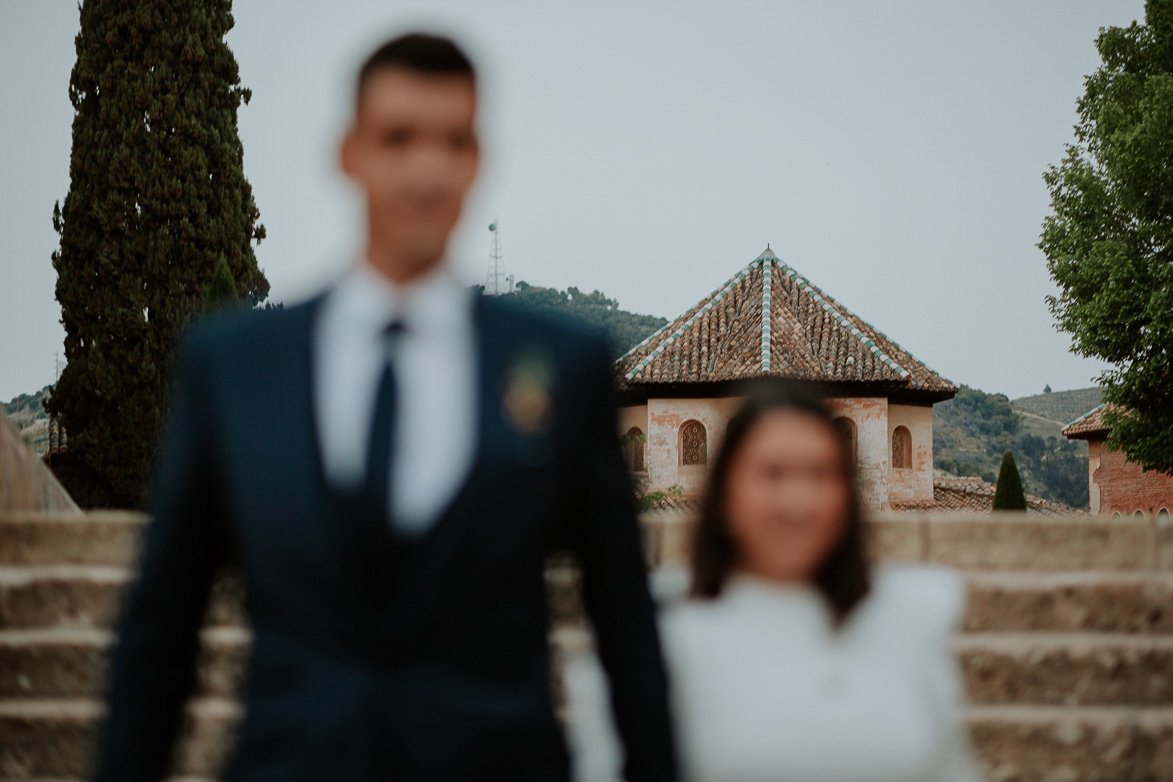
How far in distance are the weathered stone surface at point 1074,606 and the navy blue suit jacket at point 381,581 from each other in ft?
8.31

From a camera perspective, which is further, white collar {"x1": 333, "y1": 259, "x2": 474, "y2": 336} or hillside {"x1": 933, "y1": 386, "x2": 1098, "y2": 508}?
hillside {"x1": 933, "y1": 386, "x2": 1098, "y2": 508}

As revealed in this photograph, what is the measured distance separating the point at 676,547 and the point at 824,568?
149 cm

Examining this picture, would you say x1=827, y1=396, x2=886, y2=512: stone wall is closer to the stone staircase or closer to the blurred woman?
the stone staircase

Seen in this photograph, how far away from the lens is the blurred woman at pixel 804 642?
71.1 inches

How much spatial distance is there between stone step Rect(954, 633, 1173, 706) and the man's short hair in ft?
9.49

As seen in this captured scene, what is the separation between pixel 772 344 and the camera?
2342 cm

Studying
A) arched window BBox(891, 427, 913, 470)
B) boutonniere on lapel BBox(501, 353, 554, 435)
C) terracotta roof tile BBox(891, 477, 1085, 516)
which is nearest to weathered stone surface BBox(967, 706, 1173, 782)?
boutonniere on lapel BBox(501, 353, 554, 435)

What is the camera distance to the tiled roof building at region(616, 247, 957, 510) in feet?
77.6

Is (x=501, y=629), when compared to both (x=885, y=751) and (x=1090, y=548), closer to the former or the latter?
(x=885, y=751)

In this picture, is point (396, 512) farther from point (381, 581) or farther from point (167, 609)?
point (167, 609)

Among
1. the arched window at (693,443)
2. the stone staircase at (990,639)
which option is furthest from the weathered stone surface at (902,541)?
the arched window at (693,443)

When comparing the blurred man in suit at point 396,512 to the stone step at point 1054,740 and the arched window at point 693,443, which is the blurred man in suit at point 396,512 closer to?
the stone step at point 1054,740

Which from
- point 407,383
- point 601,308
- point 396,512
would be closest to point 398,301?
point 407,383

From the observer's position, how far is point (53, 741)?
326 centimetres
